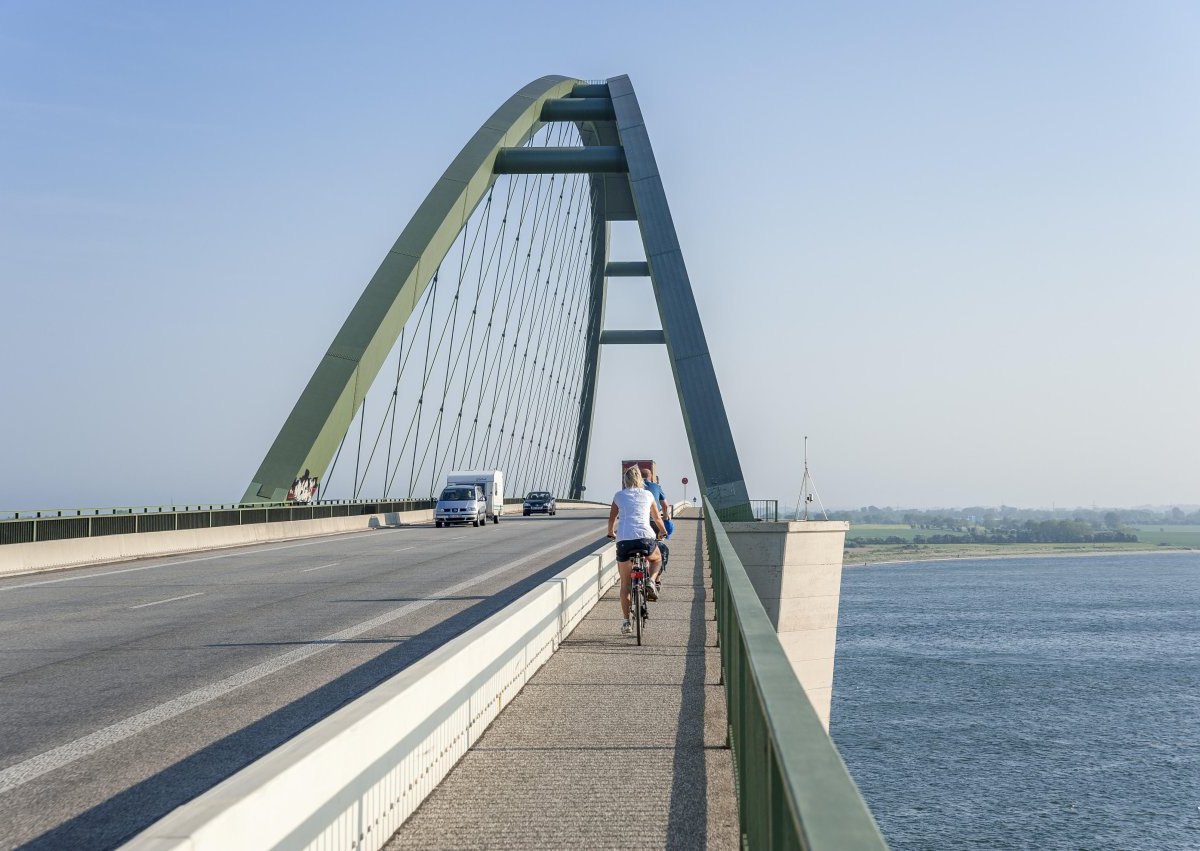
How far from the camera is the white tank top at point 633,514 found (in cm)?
1299

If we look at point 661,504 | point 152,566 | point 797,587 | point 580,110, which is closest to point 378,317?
point 580,110

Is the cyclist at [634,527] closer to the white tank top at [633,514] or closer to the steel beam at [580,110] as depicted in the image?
the white tank top at [633,514]

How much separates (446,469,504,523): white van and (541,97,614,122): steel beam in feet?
46.1

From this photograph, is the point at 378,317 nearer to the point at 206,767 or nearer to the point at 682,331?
the point at 682,331

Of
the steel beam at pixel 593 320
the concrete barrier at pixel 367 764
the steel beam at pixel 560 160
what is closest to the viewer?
the concrete barrier at pixel 367 764

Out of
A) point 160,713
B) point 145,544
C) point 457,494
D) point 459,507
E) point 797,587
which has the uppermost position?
point 457,494

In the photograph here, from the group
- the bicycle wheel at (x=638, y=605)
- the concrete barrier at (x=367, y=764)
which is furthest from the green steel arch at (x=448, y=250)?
the concrete barrier at (x=367, y=764)

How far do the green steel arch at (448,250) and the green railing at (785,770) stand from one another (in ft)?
95.1

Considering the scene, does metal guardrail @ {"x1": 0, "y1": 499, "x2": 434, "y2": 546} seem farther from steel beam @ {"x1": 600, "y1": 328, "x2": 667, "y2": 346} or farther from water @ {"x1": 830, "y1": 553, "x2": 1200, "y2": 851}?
steel beam @ {"x1": 600, "y1": 328, "x2": 667, "y2": 346}

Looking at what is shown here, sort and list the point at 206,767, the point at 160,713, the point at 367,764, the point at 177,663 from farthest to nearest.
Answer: the point at 177,663 → the point at 160,713 → the point at 206,767 → the point at 367,764

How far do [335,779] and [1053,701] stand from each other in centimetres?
7231

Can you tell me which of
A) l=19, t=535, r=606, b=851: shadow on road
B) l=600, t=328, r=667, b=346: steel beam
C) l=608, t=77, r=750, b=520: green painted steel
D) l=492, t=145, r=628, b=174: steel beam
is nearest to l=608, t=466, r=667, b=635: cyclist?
l=19, t=535, r=606, b=851: shadow on road

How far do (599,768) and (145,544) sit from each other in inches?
917

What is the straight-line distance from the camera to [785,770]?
2.87 meters
